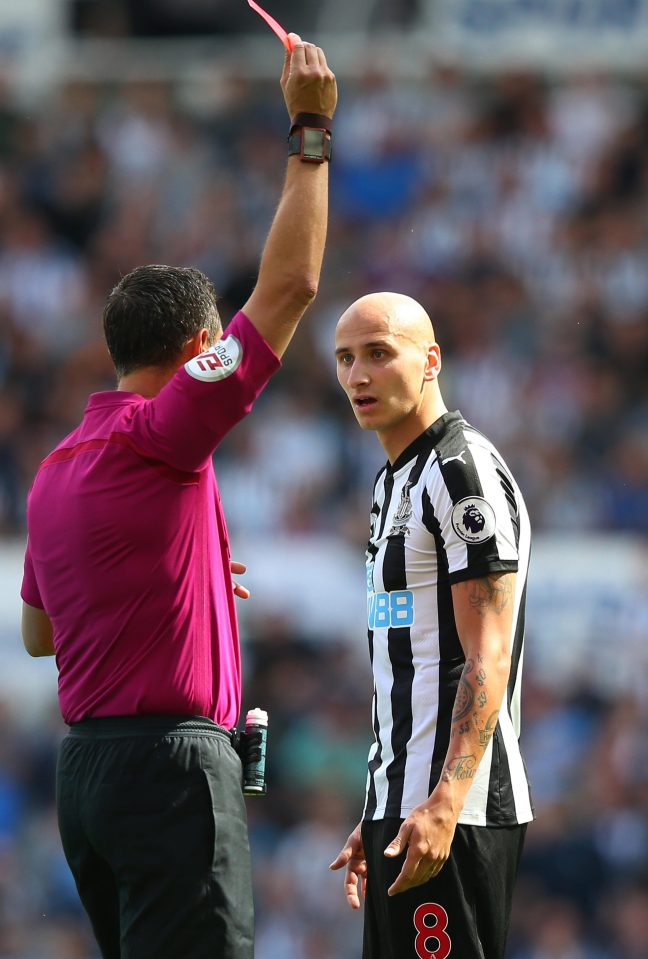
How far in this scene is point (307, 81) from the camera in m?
2.97

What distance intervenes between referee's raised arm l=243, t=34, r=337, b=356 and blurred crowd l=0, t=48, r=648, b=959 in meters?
6.68

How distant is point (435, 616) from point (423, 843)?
565mm

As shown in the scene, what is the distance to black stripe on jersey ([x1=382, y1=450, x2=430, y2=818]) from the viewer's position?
348 centimetres

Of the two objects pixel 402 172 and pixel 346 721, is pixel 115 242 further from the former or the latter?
pixel 346 721

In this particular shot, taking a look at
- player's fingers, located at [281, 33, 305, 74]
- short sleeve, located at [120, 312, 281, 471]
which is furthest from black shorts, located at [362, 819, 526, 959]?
player's fingers, located at [281, 33, 305, 74]

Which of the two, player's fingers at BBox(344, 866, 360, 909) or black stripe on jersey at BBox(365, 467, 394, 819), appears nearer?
black stripe on jersey at BBox(365, 467, 394, 819)

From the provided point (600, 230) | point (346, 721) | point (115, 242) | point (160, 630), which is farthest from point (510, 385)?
point (160, 630)

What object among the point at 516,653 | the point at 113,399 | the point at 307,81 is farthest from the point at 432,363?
the point at 307,81

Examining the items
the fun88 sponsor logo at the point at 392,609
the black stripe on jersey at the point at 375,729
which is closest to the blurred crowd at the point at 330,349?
the black stripe on jersey at the point at 375,729

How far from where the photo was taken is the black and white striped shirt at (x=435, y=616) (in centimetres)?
341

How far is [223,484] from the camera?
10625 mm

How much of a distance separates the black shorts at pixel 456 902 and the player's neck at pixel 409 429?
0.94m

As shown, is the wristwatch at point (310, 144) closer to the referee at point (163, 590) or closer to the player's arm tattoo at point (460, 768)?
the referee at point (163, 590)

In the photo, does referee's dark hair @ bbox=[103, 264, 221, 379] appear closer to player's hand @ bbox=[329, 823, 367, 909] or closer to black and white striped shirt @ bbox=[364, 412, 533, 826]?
black and white striped shirt @ bbox=[364, 412, 533, 826]
